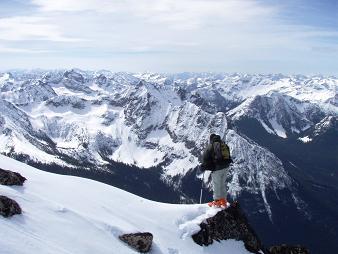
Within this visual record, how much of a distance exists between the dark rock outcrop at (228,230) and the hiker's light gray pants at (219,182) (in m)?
1.09

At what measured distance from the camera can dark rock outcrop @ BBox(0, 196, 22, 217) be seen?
22.6 m

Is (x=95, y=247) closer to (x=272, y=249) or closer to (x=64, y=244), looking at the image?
(x=64, y=244)

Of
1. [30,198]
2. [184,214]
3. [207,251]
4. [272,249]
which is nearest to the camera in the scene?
[30,198]

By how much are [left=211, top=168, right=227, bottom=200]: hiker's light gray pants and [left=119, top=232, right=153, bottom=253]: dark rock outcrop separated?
24.6ft

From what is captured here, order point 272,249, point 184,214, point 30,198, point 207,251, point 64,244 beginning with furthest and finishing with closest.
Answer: point 272,249, point 184,214, point 207,251, point 30,198, point 64,244

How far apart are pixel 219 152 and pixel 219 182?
212 centimetres

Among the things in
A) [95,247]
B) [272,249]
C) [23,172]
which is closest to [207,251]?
[272,249]

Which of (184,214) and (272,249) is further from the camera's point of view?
(272,249)

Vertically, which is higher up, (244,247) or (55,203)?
(55,203)

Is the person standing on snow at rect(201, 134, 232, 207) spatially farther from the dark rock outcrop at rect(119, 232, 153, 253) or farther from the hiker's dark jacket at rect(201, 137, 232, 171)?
the dark rock outcrop at rect(119, 232, 153, 253)

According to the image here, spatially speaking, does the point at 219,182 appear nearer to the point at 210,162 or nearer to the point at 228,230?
the point at 210,162

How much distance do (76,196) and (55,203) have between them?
309 cm

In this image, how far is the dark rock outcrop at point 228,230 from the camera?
97.9 ft

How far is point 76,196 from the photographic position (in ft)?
96.1
